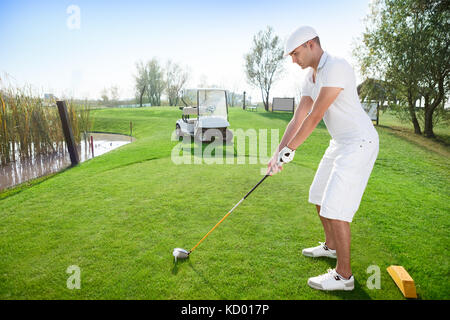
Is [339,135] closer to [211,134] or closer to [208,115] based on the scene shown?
[211,134]

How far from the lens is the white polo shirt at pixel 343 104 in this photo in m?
2.03

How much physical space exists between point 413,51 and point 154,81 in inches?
2012

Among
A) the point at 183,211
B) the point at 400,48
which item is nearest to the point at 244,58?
the point at 400,48

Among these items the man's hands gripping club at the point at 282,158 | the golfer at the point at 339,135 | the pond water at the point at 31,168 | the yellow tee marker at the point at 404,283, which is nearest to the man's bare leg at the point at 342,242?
the golfer at the point at 339,135

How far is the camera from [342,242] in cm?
222

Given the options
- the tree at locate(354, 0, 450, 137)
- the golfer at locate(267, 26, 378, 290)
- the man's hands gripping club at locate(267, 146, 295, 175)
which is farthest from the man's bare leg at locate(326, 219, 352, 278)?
the tree at locate(354, 0, 450, 137)

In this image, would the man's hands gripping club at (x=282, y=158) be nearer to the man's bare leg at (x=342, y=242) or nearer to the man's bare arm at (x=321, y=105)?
the man's bare arm at (x=321, y=105)

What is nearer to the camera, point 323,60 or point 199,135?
point 323,60

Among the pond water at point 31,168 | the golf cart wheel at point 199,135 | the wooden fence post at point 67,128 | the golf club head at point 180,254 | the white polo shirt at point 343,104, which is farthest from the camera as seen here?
the golf cart wheel at point 199,135

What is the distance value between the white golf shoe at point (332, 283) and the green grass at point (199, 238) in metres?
0.05

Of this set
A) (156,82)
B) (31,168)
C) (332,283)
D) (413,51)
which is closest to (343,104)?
(332,283)

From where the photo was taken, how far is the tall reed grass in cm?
788

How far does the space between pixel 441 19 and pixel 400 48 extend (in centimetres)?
225

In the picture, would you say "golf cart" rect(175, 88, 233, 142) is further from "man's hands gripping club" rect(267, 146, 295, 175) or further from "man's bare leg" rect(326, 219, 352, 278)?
"man's bare leg" rect(326, 219, 352, 278)
